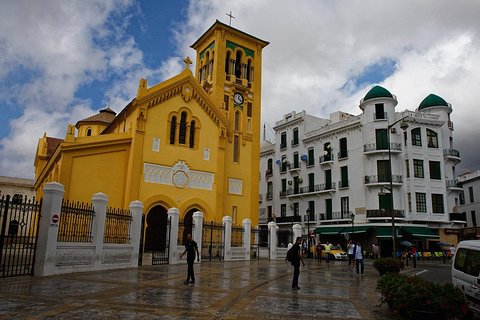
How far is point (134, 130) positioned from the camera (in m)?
26.2

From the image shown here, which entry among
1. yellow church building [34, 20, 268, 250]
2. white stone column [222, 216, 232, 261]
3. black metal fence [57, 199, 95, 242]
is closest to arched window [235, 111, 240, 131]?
yellow church building [34, 20, 268, 250]

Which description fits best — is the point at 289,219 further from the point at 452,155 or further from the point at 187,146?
the point at 187,146

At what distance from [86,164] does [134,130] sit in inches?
148

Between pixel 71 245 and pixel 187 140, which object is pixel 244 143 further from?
pixel 71 245

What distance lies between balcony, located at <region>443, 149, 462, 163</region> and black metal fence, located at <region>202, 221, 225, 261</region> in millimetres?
24667

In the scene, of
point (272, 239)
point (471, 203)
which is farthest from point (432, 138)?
point (272, 239)

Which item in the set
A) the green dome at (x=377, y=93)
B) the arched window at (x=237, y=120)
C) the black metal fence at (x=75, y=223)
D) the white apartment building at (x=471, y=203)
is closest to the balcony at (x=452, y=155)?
the white apartment building at (x=471, y=203)

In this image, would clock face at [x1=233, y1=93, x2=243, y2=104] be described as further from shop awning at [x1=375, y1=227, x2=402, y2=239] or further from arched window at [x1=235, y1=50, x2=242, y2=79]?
shop awning at [x1=375, y1=227, x2=402, y2=239]

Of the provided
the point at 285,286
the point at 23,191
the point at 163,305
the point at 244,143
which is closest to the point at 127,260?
the point at 285,286

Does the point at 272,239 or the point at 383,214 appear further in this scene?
the point at 383,214

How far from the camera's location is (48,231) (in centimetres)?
1337

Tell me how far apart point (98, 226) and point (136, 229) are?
9.09 ft

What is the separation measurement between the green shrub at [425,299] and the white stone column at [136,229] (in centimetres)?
1284

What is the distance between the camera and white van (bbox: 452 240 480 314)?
8.48m
